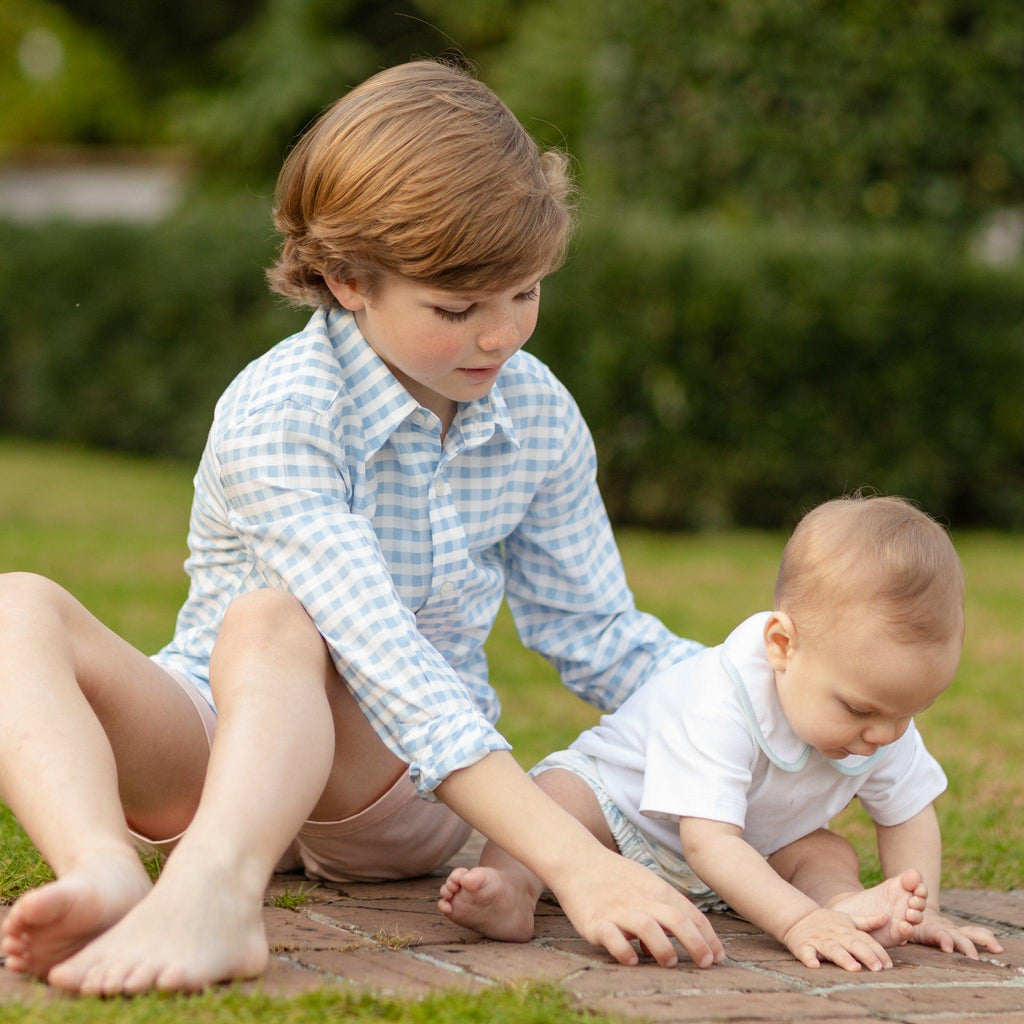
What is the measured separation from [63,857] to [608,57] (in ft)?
27.6

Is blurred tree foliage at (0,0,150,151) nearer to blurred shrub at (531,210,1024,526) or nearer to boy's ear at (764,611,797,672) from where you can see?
blurred shrub at (531,210,1024,526)

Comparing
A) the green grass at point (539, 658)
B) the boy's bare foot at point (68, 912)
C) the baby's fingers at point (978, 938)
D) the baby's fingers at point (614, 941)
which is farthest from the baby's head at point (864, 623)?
the boy's bare foot at point (68, 912)

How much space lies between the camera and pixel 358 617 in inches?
86.6

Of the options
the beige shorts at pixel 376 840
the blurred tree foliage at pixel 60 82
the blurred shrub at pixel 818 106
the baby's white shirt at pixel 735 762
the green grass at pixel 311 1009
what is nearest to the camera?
the green grass at pixel 311 1009

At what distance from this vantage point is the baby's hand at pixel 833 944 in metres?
2.12

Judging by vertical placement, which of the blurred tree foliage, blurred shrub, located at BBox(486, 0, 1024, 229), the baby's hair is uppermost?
the blurred tree foliage

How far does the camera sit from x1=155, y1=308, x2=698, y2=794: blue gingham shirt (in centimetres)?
221

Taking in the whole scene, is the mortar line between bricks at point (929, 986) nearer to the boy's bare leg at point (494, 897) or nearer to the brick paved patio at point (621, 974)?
the brick paved patio at point (621, 974)

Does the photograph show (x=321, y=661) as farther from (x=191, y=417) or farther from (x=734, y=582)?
(x=191, y=417)

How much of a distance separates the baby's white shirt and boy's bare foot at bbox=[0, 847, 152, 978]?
87 centimetres

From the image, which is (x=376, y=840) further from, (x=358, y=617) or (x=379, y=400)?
(x=379, y=400)

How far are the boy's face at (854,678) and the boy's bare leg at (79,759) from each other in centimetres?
93

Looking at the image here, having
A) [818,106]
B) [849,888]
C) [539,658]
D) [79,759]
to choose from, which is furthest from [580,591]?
[818,106]

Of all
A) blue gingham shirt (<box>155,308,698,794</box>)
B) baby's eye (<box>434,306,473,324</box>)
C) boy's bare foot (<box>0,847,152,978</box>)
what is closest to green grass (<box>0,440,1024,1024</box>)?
boy's bare foot (<box>0,847,152,978</box>)
